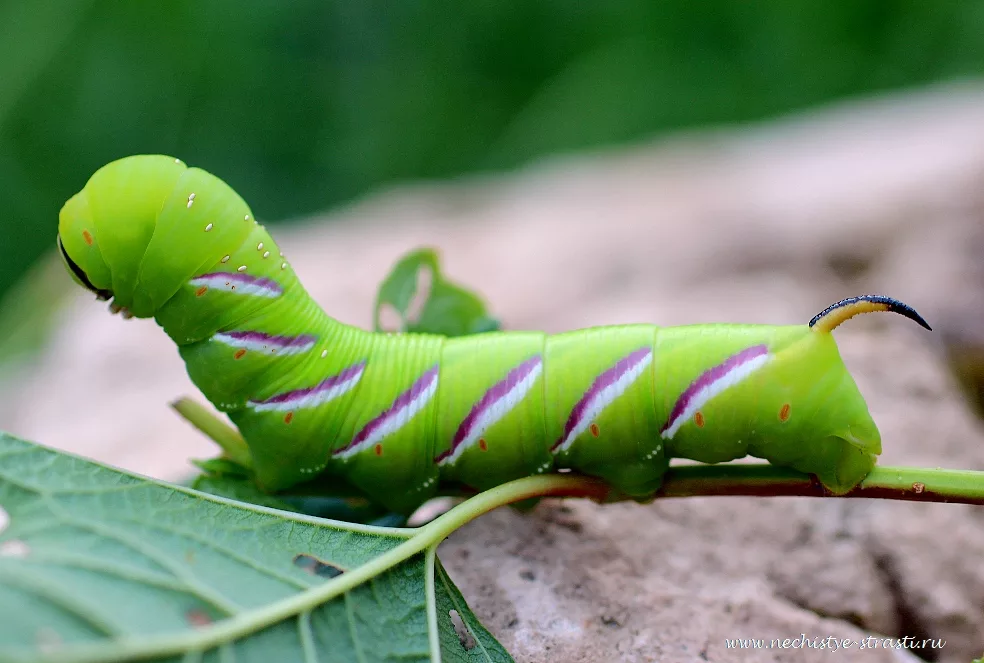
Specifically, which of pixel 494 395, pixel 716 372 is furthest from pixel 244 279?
pixel 716 372

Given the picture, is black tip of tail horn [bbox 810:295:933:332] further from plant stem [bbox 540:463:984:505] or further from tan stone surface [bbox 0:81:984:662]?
tan stone surface [bbox 0:81:984:662]

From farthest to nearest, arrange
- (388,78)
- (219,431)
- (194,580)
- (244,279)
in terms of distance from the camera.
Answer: (388,78) < (219,431) < (244,279) < (194,580)

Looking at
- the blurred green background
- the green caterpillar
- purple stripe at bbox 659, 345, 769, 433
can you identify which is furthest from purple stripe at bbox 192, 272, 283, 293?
the blurred green background

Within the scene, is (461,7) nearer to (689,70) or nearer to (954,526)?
(689,70)

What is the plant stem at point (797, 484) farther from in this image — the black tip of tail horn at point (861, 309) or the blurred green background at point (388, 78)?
the blurred green background at point (388, 78)

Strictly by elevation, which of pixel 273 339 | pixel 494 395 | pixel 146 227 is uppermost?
pixel 146 227

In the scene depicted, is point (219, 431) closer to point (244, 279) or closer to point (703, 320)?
point (244, 279)

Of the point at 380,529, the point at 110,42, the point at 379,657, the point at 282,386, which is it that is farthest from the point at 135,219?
the point at 110,42
